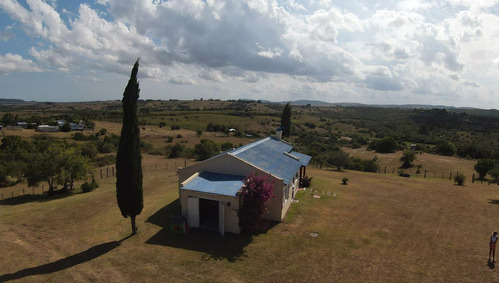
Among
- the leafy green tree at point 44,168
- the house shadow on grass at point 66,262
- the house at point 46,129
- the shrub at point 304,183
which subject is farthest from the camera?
the house at point 46,129

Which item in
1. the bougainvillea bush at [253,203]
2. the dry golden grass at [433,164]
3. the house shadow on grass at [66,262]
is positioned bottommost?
the dry golden grass at [433,164]

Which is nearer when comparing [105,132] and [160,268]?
[160,268]

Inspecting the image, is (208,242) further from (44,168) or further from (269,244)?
(44,168)

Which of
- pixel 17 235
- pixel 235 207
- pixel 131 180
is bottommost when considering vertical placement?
pixel 17 235

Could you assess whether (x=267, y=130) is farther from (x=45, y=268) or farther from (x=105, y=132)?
(x=45, y=268)

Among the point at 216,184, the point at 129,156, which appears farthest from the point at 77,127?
the point at 216,184

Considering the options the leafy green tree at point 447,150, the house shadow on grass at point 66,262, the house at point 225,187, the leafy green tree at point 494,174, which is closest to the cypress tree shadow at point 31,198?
the house shadow on grass at point 66,262

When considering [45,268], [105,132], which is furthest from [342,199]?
[105,132]

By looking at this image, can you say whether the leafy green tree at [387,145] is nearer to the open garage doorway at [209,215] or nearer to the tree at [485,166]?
the tree at [485,166]
